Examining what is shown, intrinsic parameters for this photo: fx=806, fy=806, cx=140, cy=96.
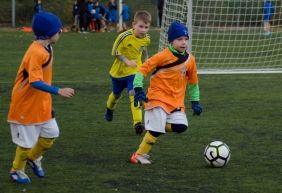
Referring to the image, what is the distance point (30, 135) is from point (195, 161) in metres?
1.91

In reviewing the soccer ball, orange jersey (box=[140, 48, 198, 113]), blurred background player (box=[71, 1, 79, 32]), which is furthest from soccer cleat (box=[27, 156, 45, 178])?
blurred background player (box=[71, 1, 79, 32])

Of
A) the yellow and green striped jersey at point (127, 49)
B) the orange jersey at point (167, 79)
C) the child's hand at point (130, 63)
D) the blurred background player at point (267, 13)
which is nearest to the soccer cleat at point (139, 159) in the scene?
the orange jersey at point (167, 79)

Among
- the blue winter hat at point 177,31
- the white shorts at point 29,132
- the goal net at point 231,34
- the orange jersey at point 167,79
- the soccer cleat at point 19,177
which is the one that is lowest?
the goal net at point 231,34

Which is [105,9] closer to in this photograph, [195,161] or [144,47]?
[144,47]

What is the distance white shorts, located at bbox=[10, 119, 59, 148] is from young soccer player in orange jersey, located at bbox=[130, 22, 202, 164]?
1.17 m

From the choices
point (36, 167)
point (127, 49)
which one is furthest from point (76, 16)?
point (36, 167)

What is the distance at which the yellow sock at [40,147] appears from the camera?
290 inches

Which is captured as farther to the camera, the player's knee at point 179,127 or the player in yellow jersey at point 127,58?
the player in yellow jersey at point 127,58

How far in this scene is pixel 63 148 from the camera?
9062mm

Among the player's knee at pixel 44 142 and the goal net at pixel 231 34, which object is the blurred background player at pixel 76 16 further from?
the player's knee at pixel 44 142

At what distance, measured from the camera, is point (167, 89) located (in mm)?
8242

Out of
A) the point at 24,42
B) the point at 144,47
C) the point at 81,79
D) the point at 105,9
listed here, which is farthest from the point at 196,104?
the point at 105,9

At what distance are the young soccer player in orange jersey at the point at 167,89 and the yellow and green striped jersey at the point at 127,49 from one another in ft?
6.94

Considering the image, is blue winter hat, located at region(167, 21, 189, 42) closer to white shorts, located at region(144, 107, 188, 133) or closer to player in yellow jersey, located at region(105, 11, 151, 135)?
white shorts, located at region(144, 107, 188, 133)
